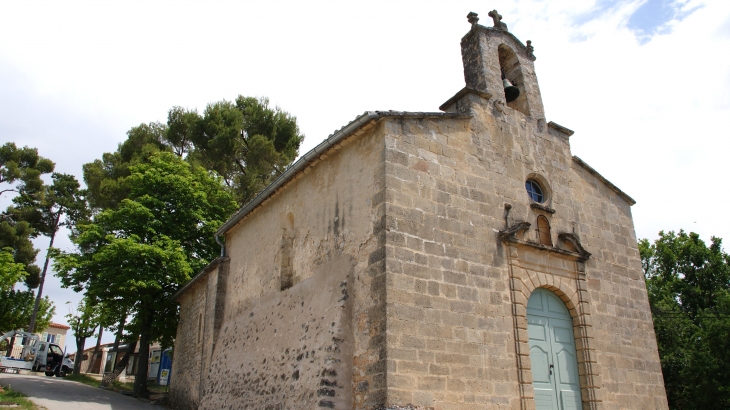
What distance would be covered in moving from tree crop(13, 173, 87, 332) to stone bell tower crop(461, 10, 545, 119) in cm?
2255

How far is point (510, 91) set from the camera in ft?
33.1

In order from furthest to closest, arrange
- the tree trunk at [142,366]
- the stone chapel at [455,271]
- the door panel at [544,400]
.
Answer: the tree trunk at [142,366] → the door panel at [544,400] → the stone chapel at [455,271]

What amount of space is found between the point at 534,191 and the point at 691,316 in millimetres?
14621

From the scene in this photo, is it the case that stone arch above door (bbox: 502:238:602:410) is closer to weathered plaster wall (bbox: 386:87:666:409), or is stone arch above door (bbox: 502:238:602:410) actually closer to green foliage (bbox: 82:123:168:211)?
weathered plaster wall (bbox: 386:87:666:409)

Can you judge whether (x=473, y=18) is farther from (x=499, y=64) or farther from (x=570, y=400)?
(x=570, y=400)

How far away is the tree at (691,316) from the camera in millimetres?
14547

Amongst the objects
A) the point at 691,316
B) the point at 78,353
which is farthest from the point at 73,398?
the point at 691,316

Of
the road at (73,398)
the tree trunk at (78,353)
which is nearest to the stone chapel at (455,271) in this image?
the road at (73,398)

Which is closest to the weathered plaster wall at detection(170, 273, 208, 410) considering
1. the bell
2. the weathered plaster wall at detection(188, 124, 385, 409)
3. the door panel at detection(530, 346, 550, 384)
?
the weathered plaster wall at detection(188, 124, 385, 409)

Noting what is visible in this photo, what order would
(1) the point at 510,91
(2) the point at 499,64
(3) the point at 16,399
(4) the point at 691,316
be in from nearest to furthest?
(2) the point at 499,64 < (1) the point at 510,91 < (3) the point at 16,399 < (4) the point at 691,316

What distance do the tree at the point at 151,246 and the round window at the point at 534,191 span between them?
35.5 ft

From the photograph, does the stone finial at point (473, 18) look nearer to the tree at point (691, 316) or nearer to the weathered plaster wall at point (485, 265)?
the weathered plaster wall at point (485, 265)

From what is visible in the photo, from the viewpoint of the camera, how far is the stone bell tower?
9453 mm

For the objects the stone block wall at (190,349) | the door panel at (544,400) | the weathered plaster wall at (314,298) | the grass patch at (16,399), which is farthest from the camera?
the stone block wall at (190,349)
